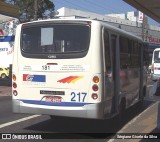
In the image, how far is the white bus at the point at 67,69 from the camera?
10156 millimetres

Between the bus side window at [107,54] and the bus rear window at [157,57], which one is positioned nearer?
the bus side window at [107,54]

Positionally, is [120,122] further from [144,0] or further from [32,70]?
[144,0]

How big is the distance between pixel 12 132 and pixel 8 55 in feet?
83.8

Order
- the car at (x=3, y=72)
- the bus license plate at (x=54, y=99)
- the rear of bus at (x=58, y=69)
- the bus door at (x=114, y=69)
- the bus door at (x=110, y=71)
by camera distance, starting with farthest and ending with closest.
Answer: the car at (x=3, y=72) < the bus door at (x=114, y=69) < the bus door at (x=110, y=71) < the bus license plate at (x=54, y=99) < the rear of bus at (x=58, y=69)

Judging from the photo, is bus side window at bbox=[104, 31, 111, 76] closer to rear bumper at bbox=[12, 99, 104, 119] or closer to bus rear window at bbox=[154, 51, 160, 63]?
rear bumper at bbox=[12, 99, 104, 119]

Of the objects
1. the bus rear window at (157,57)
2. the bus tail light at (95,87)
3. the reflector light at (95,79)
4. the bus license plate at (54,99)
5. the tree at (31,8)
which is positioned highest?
the tree at (31,8)

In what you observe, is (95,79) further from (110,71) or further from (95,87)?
(110,71)

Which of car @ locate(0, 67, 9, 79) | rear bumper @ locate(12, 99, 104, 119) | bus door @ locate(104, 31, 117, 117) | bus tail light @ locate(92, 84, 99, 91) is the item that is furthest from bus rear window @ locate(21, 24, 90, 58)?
car @ locate(0, 67, 9, 79)

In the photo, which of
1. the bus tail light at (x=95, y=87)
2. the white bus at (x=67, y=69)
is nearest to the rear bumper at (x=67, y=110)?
the white bus at (x=67, y=69)

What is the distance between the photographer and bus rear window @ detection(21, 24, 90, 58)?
10492 mm

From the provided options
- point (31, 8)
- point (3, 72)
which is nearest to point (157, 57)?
point (3, 72)

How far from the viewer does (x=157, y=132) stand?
10.2 metres

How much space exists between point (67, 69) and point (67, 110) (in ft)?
3.24

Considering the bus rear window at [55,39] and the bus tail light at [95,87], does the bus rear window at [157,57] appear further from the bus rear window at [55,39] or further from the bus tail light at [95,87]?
the bus tail light at [95,87]
